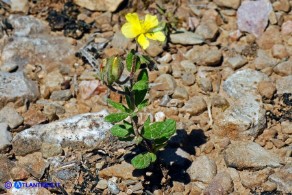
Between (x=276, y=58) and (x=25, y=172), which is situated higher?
(x=276, y=58)

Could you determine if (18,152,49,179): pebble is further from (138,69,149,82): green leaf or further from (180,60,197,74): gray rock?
(180,60,197,74): gray rock

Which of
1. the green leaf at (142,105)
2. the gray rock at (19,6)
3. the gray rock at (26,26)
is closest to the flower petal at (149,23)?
the green leaf at (142,105)

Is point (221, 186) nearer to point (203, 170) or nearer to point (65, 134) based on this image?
point (203, 170)

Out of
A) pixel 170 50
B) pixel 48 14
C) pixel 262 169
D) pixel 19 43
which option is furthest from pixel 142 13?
pixel 262 169

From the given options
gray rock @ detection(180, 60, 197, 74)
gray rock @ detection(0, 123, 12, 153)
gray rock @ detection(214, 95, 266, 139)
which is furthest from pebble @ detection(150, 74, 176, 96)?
gray rock @ detection(0, 123, 12, 153)

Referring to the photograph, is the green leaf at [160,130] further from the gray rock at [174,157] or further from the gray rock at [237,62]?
the gray rock at [237,62]

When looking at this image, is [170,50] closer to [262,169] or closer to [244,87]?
[244,87]
